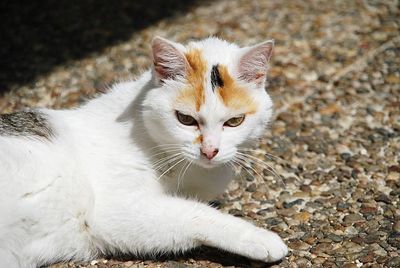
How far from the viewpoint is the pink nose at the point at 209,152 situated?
2.79m

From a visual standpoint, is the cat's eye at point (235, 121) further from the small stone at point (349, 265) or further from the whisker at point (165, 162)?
the small stone at point (349, 265)

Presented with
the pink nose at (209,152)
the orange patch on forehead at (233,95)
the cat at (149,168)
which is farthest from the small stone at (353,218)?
the pink nose at (209,152)

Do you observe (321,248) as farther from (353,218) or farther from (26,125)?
(26,125)

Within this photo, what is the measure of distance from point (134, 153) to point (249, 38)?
299 centimetres

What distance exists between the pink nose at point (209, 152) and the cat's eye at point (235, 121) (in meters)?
0.18

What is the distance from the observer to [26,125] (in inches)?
123

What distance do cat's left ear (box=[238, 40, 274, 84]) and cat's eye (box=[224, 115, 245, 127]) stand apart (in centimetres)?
24

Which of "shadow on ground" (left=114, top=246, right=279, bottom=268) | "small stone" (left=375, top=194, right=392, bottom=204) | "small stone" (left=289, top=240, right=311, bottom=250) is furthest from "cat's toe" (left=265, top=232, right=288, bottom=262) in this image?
"small stone" (left=375, top=194, right=392, bottom=204)

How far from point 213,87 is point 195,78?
0.12 metres

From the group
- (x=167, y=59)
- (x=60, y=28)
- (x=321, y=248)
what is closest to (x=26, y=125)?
(x=167, y=59)

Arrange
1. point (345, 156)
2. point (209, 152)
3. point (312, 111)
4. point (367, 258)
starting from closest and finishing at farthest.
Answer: point (209, 152) < point (367, 258) < point (345, 156) < point (312, 111)

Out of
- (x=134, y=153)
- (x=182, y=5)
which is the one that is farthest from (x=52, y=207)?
(x=182, y=5)

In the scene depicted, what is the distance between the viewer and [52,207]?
284 centimetres

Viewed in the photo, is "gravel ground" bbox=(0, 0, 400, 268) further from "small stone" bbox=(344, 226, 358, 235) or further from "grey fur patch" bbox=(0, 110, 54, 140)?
"grey fur patch" bbox=(0, 110, 54, 140)
